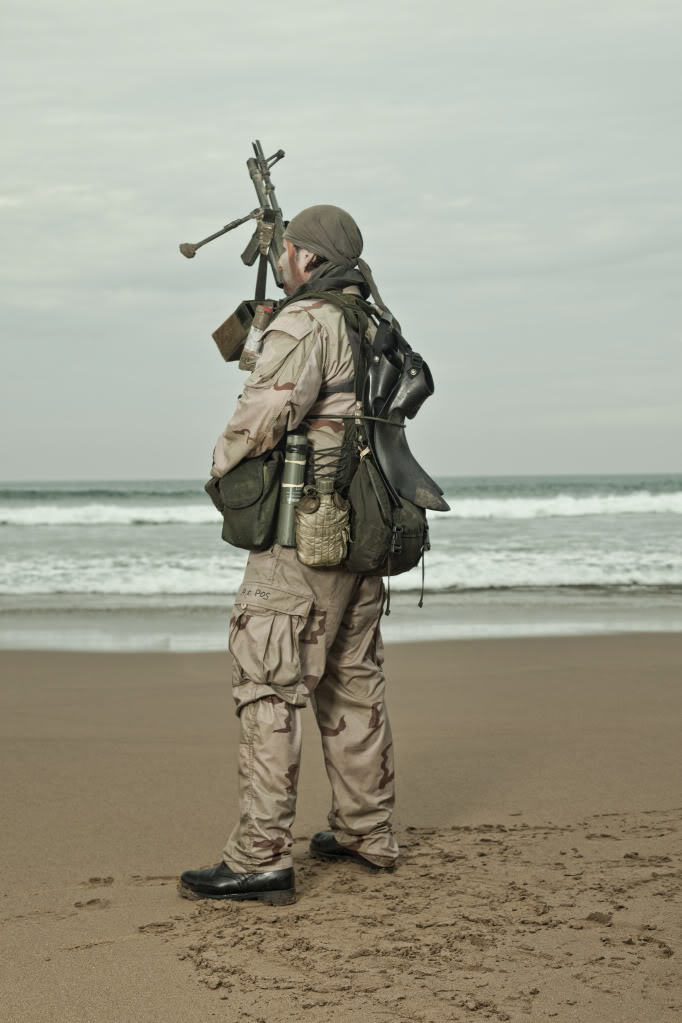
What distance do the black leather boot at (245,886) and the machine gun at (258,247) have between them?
1641 millimetres

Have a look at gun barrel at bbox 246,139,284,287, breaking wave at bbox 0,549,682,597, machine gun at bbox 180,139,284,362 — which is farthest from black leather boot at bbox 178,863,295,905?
breaking wave at bbox 0,549,682,597

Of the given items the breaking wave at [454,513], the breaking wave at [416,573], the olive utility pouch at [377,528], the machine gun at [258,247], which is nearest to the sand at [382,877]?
the olive utility pouch at [377,528]

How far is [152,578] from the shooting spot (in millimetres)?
13695

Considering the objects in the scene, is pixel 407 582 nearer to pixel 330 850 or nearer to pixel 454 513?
pixel 330 850

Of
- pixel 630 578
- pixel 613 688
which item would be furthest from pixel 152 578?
pixel 613 688

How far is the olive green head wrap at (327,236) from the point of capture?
3523 mm

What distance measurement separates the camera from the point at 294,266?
11.8 ft

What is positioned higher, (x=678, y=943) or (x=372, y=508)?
(x=372, y=508)

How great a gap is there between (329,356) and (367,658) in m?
0.99

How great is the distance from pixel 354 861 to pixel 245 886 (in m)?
0.59

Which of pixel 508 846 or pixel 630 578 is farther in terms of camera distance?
pixel 630 578

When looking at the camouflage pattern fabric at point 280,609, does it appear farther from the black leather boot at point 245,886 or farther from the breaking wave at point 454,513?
the breaking wave at point 454,513

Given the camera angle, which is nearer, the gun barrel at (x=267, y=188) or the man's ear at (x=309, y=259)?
the man's ear at (x=309, y=259)

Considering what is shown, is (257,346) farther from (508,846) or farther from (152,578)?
(152,578)
